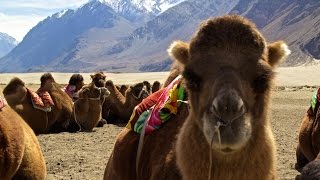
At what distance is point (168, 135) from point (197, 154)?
704 millimetres

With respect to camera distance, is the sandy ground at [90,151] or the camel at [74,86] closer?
the sandy ground at [90,151]

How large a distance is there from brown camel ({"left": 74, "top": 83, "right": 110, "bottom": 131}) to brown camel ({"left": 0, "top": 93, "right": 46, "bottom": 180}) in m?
7.97

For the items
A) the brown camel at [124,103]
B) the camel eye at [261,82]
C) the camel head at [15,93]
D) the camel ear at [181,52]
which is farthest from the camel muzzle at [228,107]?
the brown camel at [124,103]

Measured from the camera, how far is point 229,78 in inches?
114

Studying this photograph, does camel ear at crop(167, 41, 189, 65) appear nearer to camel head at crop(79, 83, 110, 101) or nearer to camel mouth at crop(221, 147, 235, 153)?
camel mouth at crop(221, 147, 235, 153)

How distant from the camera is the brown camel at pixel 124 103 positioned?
15.4 metres

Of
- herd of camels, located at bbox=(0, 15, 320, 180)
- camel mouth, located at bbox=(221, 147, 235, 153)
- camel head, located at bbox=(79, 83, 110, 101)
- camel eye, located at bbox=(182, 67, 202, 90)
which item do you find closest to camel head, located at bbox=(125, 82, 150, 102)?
camel head, located at bbox=(79, 83, 110, 101)

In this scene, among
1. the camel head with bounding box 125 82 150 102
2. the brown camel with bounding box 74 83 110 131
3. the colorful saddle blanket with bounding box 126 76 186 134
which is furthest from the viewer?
the camel head with bounding box 125 82 150 102

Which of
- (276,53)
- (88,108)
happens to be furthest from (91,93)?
(276,53)

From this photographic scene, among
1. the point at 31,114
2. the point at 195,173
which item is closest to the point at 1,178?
the point at 195,173

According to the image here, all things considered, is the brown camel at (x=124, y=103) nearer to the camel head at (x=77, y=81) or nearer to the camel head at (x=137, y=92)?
the camel head at (x=137, y=92)

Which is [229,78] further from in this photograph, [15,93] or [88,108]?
[88,108]

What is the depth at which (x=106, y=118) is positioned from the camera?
15.5 metres

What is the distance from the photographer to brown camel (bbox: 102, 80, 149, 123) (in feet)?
50.4
